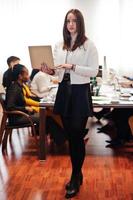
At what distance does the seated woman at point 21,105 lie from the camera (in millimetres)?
3797

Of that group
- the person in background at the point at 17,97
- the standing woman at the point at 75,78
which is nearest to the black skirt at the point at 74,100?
the standing woman at the point at 75,78

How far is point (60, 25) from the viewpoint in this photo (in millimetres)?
6887

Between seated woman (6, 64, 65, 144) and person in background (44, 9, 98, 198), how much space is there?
3.87 ft

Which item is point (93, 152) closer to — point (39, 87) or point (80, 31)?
point (39, 87)

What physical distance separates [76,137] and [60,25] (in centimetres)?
457

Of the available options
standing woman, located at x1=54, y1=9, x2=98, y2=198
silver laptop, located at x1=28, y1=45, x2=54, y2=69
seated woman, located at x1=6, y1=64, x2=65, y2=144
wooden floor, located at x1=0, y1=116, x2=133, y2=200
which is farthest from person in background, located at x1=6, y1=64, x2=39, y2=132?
standing woman, located at x1=54, y1=9, x2=98, y2=198

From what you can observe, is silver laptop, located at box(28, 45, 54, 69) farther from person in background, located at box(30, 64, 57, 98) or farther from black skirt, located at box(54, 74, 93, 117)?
person in background, located at box(30, 64, 57, 98)

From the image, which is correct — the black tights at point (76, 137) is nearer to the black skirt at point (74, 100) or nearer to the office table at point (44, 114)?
the black skirt at point (74, 100)

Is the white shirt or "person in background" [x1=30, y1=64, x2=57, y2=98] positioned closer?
the white shirt

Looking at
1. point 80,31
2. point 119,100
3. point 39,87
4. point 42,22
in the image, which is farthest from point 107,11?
point 80,31

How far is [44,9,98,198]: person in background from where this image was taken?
8.57 ft

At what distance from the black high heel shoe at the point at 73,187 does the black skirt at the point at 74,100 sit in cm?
53

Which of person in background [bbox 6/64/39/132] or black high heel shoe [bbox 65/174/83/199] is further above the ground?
person in background [bbox 6/64/39/132]

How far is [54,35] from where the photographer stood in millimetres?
6922
